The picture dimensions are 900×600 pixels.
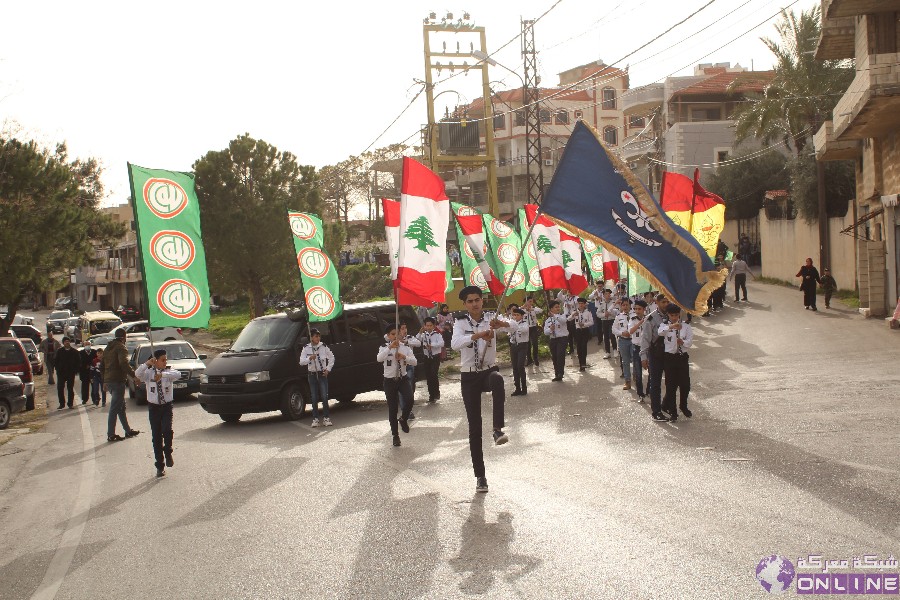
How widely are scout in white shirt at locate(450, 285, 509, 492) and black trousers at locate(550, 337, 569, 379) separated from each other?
10135mm

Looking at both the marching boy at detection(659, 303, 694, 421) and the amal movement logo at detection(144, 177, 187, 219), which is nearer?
the amal movement logo at detection(144, 177, 187, 219)

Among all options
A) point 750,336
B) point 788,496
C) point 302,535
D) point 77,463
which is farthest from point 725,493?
point 750,336

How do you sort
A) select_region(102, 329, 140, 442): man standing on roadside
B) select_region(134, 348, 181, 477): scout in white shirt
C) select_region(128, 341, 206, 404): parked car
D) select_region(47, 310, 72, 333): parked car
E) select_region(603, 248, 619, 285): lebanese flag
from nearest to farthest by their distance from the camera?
select_region(134, 348, 181, 477): scout in white shirt → select_region(102, 329, 140, 442): man standing on roadside → select_region(128, 341, 206, 404): parked car → select_region(603, 248, 619, 285): lebanese flag → select_region(47, 310, 72, 333): parked car

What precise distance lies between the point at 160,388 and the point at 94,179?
42.0 metres

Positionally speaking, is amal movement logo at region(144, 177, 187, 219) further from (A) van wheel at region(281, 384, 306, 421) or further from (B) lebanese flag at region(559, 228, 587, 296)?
(B) lebanese flag at region(559, 228, 587, 296)

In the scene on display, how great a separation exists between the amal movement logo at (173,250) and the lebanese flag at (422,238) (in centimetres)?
277

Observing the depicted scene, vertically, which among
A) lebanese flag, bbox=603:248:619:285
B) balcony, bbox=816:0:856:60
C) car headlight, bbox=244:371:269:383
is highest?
balcony, bbox=816:0:856:60

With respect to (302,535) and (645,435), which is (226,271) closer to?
(645,435)

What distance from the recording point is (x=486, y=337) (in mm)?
8773

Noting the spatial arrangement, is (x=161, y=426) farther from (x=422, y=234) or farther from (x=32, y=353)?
(x=32, y=353)

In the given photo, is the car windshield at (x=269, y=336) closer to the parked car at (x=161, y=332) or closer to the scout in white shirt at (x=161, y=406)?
the scout in white shirt at (x=161, y=406)

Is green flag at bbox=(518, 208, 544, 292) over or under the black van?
over

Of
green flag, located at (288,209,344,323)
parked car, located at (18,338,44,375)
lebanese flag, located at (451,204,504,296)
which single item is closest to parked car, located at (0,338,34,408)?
green flag, located at (288,209,344,323)

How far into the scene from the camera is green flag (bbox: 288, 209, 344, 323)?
1639 cm
